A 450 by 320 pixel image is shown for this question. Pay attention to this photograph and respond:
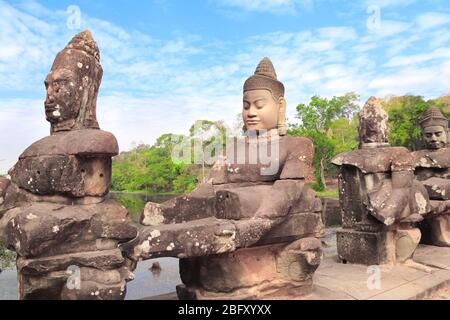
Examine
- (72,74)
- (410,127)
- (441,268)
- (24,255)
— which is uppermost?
(410,127)

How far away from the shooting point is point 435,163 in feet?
22.7

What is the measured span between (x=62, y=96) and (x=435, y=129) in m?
6.24

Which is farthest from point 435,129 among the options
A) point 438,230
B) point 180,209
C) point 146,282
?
point 146,282

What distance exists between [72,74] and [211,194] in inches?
72.6

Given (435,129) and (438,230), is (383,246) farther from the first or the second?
(435,129)

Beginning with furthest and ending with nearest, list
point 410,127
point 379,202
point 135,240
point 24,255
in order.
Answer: point 410,127
point 379,202
point 135,240
point 24,255

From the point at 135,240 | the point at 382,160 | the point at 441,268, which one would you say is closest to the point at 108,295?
the point at 135,240

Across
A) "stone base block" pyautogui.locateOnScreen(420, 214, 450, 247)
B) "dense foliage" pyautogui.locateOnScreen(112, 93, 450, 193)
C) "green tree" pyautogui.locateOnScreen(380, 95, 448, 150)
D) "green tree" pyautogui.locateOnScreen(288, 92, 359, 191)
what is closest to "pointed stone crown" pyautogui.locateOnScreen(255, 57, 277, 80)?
"stone base block" pyautogui.locateOnScreen(420, 214, 450, 247)

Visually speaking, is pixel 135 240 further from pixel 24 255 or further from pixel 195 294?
pixel 195 294

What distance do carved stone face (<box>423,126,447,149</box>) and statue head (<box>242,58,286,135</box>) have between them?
151 inches

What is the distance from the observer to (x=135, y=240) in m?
3.22

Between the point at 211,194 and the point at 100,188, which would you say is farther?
the point at 211,194

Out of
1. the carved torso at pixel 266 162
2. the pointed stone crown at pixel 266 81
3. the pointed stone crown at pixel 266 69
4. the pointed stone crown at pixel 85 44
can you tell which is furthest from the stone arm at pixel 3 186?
the pointed stone crown at pixel 266 69
